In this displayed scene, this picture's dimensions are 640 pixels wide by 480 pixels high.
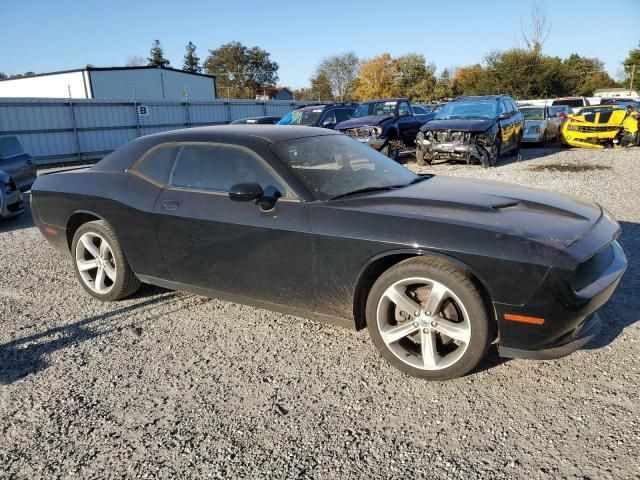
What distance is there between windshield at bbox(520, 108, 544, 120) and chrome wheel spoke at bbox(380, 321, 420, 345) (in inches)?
664

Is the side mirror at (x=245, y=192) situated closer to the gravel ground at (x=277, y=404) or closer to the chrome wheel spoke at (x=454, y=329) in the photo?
the gravel ground at (x=277, y=404)

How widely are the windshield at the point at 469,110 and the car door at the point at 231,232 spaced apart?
10.2 m

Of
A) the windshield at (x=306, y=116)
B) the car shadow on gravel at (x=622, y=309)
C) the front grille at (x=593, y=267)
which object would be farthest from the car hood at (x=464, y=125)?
the front grille at (x=593, y=267)

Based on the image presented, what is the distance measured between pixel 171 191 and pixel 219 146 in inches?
20.8

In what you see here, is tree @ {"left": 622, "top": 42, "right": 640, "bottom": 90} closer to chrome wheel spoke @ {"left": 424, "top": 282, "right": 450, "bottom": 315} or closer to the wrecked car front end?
the wrecked car front end

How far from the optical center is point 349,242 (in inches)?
121

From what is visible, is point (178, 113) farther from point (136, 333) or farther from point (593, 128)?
point (136, 333)

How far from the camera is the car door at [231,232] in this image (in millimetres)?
3287

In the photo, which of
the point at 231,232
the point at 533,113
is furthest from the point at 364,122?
the point at 231,232

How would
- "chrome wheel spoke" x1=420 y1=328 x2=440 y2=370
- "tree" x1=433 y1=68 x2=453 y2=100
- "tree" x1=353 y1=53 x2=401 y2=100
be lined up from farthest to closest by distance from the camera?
"tree" x1=353 y1=53 x2=401 y2=100, "tree" x1=433 y1=68 x2=453 y2=100, "chrome wheel spoke" x1=420 y1=328 x2=440 y2=370

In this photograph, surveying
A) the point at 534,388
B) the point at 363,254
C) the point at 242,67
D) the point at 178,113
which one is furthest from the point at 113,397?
the point at 242,67

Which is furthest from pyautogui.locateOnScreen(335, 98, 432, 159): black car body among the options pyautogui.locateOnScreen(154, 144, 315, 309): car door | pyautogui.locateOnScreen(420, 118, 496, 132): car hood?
pyautogui.locateOnScreen(154, 144, 315, 309): car door

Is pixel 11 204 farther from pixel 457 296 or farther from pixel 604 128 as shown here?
pixel 604 128

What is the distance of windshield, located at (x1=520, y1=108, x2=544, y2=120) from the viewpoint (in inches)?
692
